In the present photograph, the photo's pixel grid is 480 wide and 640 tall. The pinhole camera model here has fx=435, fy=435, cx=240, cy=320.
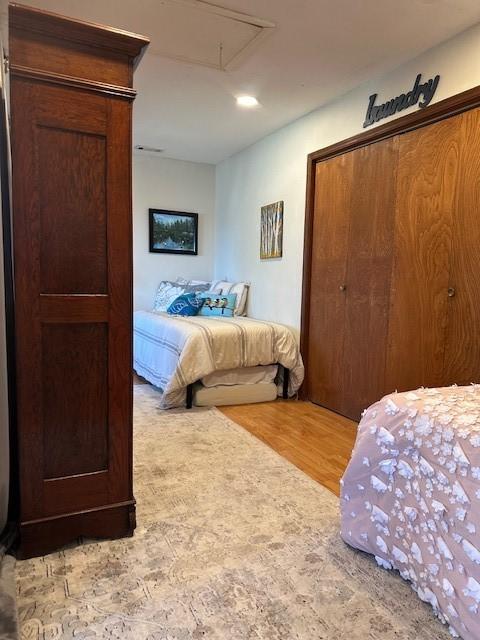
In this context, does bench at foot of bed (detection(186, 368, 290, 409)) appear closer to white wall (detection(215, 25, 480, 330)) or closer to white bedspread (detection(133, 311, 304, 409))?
white bedspread (detection(133, 311, 304, 409))

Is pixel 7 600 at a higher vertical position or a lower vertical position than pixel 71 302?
lower

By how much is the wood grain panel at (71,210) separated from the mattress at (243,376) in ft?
6.52

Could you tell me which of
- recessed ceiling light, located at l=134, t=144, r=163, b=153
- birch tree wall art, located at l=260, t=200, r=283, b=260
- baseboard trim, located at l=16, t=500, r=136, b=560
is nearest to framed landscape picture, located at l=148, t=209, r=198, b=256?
recessed ceiling light, located at l=134, t=144, r=163, b=153

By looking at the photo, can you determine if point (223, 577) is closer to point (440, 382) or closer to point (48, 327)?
point (48, 327)

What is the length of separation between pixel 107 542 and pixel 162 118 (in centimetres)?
339

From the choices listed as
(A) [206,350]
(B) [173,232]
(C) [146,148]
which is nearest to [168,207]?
(B) [173,232]

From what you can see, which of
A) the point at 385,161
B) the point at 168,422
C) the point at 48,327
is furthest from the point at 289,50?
the point at 168,422

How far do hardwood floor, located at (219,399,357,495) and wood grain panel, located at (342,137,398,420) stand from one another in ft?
0.92

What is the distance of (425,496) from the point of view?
1341 mm

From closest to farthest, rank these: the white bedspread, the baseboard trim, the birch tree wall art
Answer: the baseboard trim < the white bedspread < the birch tree wall art

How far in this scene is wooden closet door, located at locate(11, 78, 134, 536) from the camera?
1.47 meters

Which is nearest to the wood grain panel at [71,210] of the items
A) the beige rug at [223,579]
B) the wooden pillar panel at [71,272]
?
the wooden pillar panel at [71,272]

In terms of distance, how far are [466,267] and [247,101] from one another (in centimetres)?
206

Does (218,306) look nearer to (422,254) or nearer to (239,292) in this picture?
(239,292)
